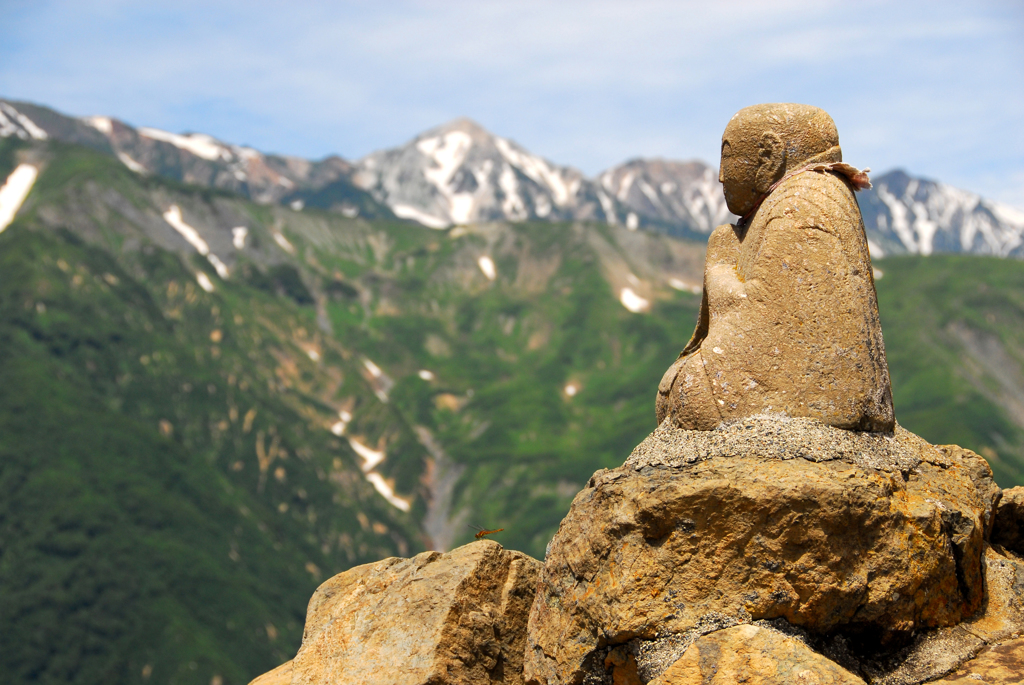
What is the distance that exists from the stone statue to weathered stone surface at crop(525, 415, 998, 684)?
1.42 feet

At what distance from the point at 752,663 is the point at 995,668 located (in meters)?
2.85

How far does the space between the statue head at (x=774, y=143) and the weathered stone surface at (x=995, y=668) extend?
619cm

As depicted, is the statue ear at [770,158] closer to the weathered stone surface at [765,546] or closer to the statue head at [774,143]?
the statue head at [774,143]

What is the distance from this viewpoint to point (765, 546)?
36.0 feet

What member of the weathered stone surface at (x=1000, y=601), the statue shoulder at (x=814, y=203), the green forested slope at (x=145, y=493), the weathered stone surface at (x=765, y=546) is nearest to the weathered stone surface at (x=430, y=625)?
the weathered stone surface at (x=765, y=546)

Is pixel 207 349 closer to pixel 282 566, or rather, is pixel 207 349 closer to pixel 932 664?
pixel 282 566

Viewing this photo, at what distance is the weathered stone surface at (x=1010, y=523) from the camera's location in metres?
14.2

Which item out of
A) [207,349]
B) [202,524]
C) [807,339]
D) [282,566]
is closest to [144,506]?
[202,524]

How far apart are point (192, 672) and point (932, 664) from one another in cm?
11177

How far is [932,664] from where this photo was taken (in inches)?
446

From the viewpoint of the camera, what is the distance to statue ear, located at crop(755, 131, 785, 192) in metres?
13.3

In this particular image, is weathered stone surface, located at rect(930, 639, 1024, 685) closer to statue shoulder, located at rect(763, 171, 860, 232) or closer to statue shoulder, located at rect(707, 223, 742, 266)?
statue shoulder, located at rect(763, 171, 860, 232)

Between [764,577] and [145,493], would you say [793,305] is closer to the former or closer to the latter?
[764,577]

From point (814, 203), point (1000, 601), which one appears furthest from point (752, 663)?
point (814, 203)
